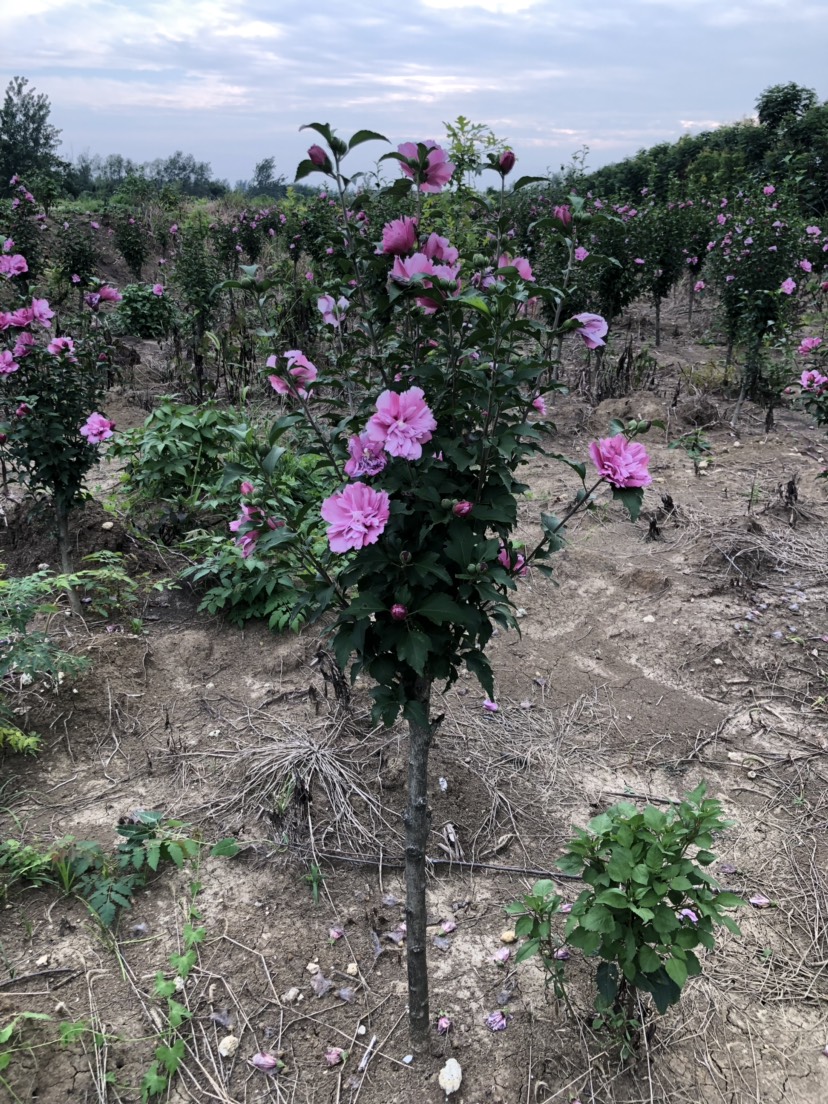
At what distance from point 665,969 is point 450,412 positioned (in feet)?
3.86

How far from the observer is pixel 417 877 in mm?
1598

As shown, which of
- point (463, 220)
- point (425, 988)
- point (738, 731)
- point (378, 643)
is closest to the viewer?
point (378, 643)

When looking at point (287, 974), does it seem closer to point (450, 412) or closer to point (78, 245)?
point (450, 412)

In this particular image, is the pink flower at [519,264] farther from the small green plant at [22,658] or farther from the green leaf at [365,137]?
the small green plant at [22,658]

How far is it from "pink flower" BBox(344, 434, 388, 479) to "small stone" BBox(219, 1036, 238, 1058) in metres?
1.41

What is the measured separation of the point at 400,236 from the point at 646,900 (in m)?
1.32

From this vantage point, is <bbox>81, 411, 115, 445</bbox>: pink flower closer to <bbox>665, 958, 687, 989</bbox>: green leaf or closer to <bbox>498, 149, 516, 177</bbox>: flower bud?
<bbox>498, 149, 516, 177</bbox>: flower bud

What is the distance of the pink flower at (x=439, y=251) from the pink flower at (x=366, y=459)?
356 mm

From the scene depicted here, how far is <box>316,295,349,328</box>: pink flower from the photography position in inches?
53.2

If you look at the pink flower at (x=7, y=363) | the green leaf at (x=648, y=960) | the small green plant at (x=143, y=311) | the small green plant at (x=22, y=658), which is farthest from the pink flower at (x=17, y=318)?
the small green plant at (x=143, y=311)

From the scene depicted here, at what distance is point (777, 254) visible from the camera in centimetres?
605

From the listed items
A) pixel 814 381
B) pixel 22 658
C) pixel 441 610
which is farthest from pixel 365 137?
pixel 814 381

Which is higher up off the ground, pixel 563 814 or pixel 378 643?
pixel 378 643

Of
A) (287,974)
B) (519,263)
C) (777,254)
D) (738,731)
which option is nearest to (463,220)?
(777,254)
